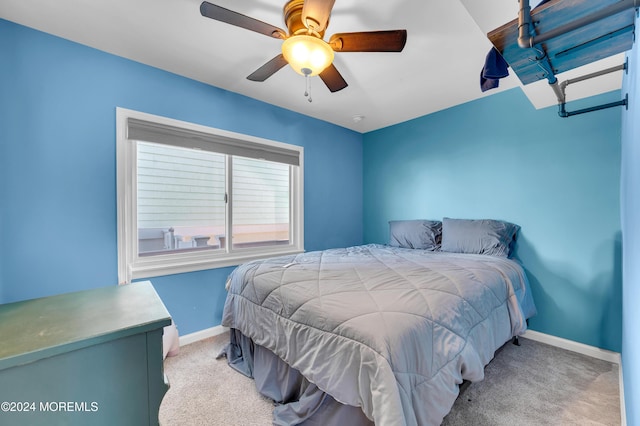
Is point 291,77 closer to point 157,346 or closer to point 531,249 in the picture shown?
point 157,346

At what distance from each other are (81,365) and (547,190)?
10.9 ft

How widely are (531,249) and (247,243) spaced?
2.91 m

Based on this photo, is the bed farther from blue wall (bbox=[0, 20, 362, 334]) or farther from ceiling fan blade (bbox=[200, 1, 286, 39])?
ceiling fan blade (bbox=[200, 1, 286, 39])

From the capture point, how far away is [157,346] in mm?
727

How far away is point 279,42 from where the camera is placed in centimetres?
199

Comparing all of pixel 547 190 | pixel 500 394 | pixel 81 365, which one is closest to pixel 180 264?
pixel 81 365

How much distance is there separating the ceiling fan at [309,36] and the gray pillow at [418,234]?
81.0 inches

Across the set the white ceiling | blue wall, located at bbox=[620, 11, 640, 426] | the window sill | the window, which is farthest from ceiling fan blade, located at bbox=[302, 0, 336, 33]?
the window sill

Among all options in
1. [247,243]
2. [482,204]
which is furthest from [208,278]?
[482,204]

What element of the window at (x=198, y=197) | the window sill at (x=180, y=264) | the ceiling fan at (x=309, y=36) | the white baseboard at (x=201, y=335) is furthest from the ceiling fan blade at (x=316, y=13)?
the white baseboard at (x=201, y=335)

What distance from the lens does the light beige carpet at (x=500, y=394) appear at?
1.53m

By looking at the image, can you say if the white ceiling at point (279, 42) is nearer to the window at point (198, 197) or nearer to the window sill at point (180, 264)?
the window at point (198, 197)

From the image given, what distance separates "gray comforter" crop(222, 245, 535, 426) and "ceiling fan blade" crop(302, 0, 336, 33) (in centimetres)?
144

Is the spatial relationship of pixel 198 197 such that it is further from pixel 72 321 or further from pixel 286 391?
pixel 72 321
